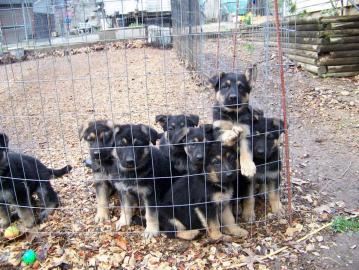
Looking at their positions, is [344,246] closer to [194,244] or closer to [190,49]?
[194,244]

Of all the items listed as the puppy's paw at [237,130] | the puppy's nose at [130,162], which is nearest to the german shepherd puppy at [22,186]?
the puppy's nose at [130,162]

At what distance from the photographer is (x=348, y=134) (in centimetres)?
751

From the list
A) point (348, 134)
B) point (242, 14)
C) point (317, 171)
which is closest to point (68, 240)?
point (317, 171)

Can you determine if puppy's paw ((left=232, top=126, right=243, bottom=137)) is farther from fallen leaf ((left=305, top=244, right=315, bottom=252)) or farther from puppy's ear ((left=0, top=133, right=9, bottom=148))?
puppy's ear ((left=0, top=133, right=9, bottom=148))

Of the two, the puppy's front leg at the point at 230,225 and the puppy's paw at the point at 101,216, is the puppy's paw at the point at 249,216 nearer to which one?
the puppy's front leg at the point at 230,225

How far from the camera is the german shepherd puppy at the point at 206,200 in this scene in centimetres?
429

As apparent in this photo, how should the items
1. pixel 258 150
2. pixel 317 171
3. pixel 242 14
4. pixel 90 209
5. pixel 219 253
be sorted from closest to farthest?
pixel 219 253 < pixel 258 150 < pixel 90 209 < pixel 317 171 < pixel 242 14

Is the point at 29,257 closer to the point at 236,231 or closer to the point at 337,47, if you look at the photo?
the point at 236,231

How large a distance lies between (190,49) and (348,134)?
19.9 ft

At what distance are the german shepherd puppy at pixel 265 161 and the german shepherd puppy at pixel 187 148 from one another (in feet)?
→ 2.05

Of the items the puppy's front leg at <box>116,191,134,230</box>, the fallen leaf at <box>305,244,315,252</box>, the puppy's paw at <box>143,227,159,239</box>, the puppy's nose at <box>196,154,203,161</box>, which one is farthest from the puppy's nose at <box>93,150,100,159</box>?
the fallen leaf at <box>305,244,315,252</box>

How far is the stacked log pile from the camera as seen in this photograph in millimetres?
9969

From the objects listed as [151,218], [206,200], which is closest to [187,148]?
[206,200]

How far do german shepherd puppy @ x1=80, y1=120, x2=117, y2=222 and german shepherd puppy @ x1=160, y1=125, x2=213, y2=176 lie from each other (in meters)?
0.75
